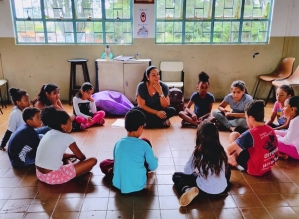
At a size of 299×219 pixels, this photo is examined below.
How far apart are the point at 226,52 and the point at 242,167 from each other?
3446 mm

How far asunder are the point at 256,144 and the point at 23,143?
2.23m

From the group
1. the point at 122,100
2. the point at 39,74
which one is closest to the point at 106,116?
the point at 122,100

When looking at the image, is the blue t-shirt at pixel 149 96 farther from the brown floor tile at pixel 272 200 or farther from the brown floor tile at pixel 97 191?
the brown floor tile at pixel 272 200

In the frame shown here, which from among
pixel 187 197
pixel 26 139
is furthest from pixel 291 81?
pixel 26 139

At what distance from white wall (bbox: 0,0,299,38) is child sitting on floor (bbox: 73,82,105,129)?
1.95 meters

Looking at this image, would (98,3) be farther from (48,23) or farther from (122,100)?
(122,100)

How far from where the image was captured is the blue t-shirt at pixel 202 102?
4.25m

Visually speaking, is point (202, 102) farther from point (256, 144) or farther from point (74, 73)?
point (74, 73)

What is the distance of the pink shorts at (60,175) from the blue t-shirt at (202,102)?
2.36 m

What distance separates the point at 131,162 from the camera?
2283 millimetres

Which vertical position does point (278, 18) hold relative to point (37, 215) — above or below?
above

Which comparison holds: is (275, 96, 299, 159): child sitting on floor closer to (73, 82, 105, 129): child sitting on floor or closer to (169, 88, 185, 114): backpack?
(169, 88, 185, 114): backpack

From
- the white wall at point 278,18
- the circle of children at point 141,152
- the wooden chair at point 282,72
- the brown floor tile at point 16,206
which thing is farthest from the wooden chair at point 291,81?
the brown floor tile at point 16,206

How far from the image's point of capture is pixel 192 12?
18.3 ft
